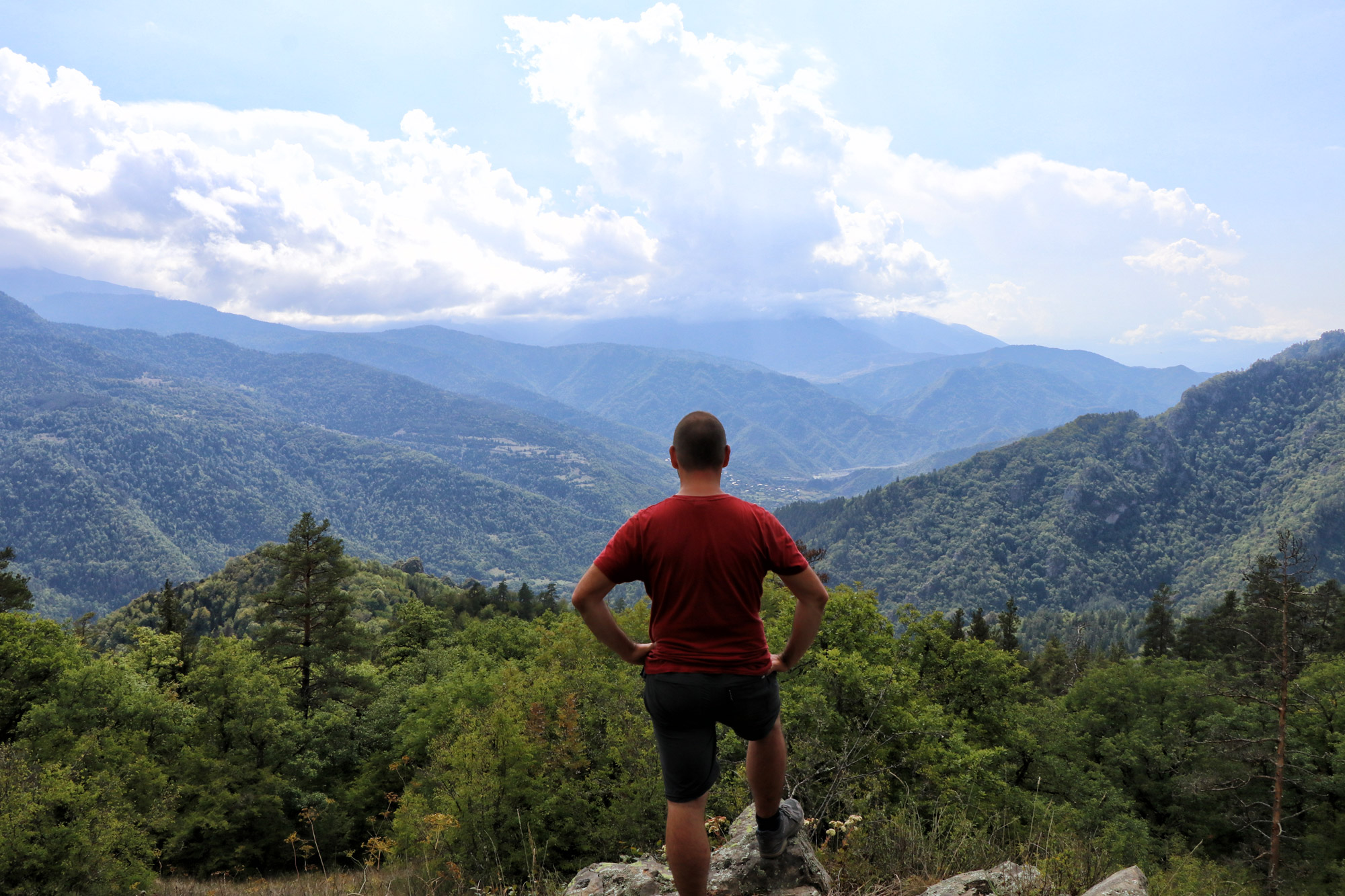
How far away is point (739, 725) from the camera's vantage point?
3.72 metres

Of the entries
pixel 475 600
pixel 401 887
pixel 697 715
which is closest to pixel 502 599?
pixel 475 600

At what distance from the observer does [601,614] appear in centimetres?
350

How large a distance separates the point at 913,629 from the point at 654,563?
22.3 m

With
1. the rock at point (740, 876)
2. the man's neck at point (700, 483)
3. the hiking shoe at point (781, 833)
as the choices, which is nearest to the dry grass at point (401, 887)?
the rock at point (740, 876)

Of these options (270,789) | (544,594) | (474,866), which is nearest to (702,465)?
(474,866)

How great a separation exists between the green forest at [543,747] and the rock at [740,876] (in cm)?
135

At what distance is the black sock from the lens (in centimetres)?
464

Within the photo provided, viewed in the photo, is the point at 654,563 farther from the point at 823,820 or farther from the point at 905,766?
the point at 905,766

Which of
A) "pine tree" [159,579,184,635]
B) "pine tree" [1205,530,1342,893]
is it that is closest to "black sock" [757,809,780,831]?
"pine tree" [1205,530,1342,893]

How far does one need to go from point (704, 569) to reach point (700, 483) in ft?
1.50

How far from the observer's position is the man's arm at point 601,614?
134 inches

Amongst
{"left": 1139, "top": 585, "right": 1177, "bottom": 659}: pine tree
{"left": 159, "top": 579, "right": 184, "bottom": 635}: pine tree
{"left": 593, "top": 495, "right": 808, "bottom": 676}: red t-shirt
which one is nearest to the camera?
{"left": 593, "top": 495, "right": 808, "bottom": 676}: red t-shirt

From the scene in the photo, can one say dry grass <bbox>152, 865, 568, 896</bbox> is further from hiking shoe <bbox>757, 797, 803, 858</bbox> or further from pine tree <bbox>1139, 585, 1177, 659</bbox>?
pine tree <bbox>1139, 585, 1177, 659</bbox>

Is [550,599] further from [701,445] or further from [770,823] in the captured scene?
[701,445]
